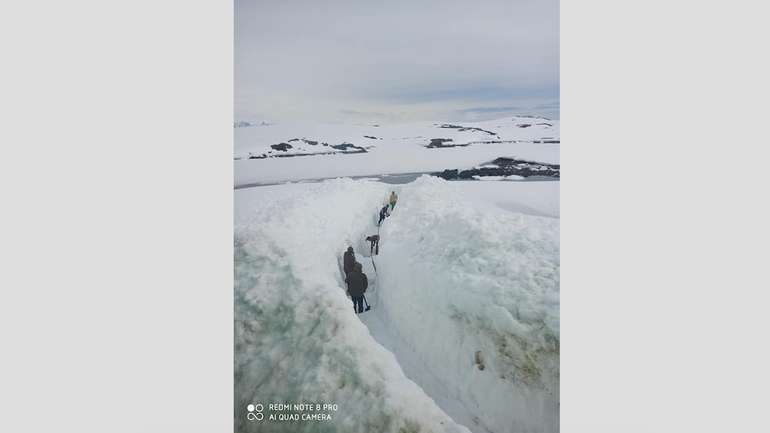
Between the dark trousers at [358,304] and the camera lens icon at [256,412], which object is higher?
the dark trousers at [358,304]

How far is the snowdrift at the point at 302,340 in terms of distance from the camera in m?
3.48

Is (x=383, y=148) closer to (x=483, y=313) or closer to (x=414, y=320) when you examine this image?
(x=414, y=320)

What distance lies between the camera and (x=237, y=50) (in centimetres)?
414

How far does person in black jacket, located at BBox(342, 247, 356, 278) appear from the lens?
4.45 metres

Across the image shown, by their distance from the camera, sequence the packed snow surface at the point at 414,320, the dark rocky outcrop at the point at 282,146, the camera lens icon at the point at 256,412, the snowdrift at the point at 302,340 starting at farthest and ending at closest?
1. the dark rocky outcrop at the point at 282,146
2. the camera lens icon at the point at 256,412
3. the packed snow surface at the point at 414,320
4. the snowdrift at the point at 302,340

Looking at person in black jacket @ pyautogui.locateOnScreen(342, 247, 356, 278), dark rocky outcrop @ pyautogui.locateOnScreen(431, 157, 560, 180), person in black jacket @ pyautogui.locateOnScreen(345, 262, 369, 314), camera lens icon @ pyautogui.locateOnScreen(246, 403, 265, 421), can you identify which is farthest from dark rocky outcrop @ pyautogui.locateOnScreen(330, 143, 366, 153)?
camera lens icon @ pyautogui.locateOnScreen(246, 403, 265, 421)

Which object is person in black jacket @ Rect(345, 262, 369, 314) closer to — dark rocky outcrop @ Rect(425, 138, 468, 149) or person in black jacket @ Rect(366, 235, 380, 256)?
person in black jacket @ Rect(366, 235, 380, 256)

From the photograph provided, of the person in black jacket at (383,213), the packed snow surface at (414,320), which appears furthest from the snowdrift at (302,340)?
the person in black jacket at (383,213)

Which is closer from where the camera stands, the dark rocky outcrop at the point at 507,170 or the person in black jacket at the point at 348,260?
the dark rocky outcrop at the point at 507,170

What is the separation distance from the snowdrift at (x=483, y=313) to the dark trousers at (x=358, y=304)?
0.20 m

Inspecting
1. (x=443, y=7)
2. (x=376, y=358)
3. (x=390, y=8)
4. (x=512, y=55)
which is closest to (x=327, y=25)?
(x=390, y=8)

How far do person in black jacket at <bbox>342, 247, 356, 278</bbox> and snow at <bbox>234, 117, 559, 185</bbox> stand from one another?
1.04 meters

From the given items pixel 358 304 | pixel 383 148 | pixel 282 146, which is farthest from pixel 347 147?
pixel 358 304

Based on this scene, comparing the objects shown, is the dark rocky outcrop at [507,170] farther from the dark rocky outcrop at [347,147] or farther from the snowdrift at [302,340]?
the snowdrift at [302,340]
